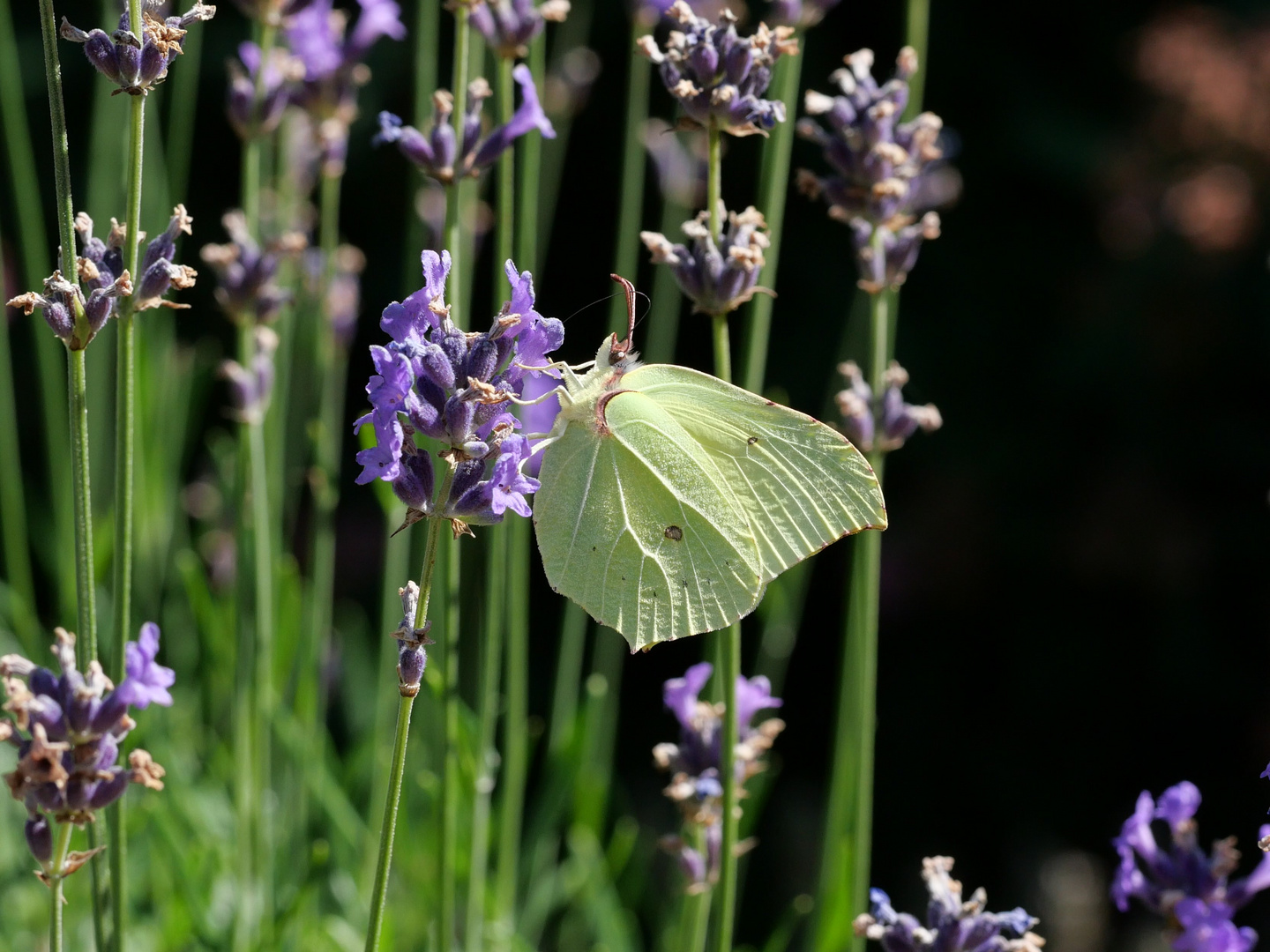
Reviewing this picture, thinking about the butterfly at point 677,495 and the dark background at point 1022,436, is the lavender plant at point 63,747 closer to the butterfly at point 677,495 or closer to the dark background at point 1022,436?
the butterfly at point 677,495

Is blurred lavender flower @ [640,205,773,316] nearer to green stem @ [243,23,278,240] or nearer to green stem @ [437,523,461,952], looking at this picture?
green stem @ [437,523,461,952]

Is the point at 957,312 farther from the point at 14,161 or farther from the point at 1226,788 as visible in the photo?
the point at 14,161

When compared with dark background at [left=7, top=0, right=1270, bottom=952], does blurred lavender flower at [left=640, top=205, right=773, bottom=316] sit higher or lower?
higher

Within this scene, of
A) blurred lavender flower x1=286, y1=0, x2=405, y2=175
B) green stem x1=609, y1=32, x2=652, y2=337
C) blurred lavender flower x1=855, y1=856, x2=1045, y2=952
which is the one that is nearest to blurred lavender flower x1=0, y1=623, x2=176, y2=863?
blurred lavender flower x1=855, y1=856, x2=1045, y2=952

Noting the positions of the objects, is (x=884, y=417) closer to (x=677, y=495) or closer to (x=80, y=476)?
(x=677, y=495)

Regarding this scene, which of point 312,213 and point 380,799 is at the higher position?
point 312,213

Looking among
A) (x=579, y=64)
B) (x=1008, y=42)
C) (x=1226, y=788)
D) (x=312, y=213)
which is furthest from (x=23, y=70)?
(x=1226, y=788)

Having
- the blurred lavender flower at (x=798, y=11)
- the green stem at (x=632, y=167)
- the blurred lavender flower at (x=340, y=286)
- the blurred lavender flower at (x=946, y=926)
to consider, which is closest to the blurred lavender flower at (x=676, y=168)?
the green stem at (x=632, y=167)

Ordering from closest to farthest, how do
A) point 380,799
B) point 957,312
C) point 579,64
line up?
point 380,799, point 579,64, point 957,312

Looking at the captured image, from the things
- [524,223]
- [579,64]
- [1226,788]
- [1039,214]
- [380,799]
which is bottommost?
[1226,788]
